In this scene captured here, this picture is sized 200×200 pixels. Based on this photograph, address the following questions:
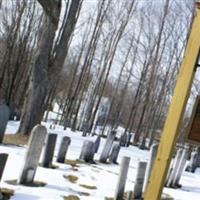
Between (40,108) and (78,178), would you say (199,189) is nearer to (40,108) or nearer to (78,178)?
(78,178)

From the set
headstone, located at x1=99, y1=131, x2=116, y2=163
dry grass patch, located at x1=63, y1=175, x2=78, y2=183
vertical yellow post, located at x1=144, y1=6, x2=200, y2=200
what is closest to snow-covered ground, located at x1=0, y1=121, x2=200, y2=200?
dry grass patch, located at x1=63, y1=175, x2=78, y2=183

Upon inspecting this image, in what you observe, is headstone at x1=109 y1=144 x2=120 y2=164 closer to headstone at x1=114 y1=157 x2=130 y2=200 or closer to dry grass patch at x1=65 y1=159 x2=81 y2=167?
dry grass patch at x1=65 y1=159 x2=81 y2=167

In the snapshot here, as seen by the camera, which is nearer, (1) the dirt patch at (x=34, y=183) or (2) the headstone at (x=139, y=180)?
(1) the dirt patch at (x=34, y=183)

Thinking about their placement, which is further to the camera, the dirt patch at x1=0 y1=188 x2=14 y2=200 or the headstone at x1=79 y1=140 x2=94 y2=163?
the headstone at x1=79 y1=140 x2=94 y2=163

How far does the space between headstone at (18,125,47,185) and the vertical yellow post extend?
3.08m

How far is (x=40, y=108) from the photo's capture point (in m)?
14.5

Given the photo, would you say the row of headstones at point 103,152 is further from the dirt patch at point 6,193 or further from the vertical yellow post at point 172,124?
the vertical yellow post at point 172,124

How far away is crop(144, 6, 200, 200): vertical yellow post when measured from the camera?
4344 millimetres

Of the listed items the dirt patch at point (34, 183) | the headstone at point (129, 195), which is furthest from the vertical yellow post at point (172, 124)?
the headstone at point (129, 195)

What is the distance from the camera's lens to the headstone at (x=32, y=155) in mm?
7039

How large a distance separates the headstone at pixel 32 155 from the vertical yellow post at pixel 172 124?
308 centimetres

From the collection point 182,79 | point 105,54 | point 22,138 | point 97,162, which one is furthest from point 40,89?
point 105,54

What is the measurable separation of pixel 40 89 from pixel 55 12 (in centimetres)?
240

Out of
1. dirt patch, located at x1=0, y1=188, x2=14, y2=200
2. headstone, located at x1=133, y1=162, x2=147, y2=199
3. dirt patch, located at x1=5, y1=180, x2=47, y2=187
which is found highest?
headstone, located at x1=133, y1=162, x2=147, y2=199
